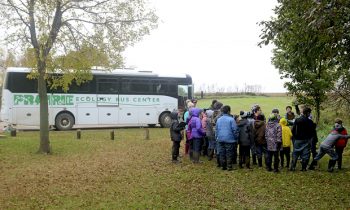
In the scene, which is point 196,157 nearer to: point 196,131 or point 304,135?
point 196,131

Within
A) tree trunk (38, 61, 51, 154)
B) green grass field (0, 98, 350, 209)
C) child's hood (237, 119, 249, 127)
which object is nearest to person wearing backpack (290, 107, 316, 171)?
green grass field (0, 98, 350, 209)

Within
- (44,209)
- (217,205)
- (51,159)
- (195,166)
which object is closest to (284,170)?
(195,166)

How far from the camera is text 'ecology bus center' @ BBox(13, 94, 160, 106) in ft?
72.9

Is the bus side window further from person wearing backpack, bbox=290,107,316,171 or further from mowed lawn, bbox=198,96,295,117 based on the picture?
person wearing backpack, bbox=290,107,316,171

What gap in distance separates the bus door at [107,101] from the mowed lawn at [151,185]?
33.1ft

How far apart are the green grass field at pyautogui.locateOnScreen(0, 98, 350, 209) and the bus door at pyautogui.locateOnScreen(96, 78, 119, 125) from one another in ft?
33.0

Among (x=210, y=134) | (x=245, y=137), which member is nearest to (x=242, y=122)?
(x=245, y=137)

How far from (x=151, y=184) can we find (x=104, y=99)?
50.4ft

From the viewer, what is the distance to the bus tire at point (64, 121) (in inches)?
912

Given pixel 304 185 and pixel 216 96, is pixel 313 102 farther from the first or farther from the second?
pixel 216 96

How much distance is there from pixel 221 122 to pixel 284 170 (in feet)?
7.13

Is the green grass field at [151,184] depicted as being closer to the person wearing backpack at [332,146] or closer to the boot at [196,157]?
the boot at [196,157]

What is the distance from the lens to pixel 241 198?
27.2 ft

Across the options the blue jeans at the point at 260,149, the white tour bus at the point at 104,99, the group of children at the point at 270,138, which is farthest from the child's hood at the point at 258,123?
the white tour bus at the point at 104,99
